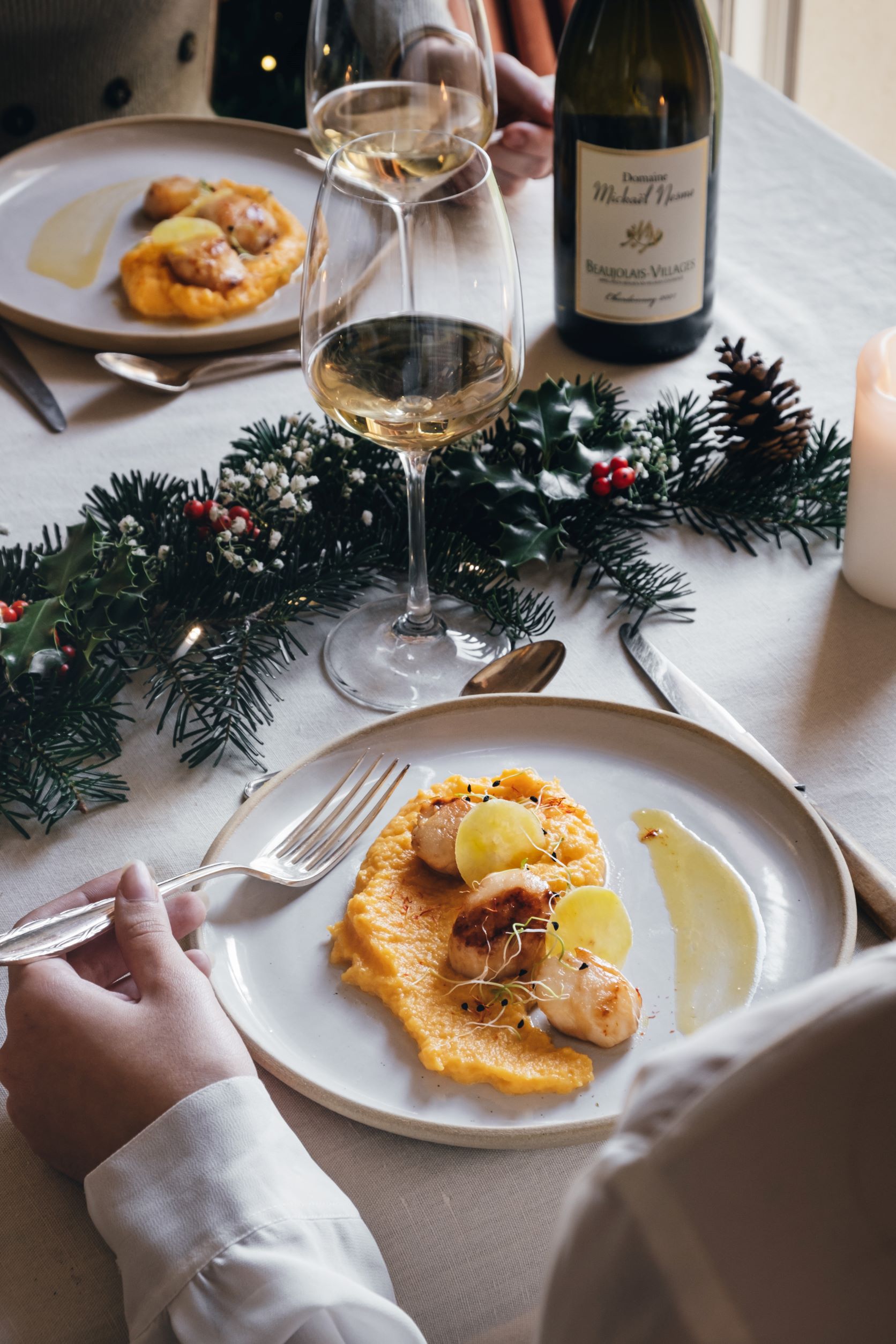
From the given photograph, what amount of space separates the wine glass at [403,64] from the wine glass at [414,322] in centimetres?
23

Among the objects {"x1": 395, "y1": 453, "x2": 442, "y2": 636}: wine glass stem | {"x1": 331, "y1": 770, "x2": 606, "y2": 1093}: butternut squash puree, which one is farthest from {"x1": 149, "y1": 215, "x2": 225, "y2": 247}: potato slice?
{"x1": 331, "y1": 770, "x2": 606, "y2": 1093}: butternut squash puree

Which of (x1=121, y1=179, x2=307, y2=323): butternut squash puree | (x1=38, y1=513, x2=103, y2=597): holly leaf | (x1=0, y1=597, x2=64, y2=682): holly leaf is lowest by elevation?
(x1=0, y1=597, x2=64, y2=682): holly leaf

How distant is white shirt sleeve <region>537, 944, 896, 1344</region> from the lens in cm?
21

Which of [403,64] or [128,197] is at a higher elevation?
[403,64]

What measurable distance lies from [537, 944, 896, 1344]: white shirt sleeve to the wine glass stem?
67 centimetres

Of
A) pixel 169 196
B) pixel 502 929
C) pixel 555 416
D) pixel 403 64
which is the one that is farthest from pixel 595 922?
pixel 169 196

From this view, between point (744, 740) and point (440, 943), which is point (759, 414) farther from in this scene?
point (440, 943)

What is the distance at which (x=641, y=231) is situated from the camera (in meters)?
1.09

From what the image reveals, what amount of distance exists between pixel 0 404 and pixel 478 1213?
0.98m

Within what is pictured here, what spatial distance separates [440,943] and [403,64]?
0.85 metres

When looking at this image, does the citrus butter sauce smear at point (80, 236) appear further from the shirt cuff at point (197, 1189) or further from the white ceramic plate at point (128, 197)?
the shirt cuff at point (197, 1189)

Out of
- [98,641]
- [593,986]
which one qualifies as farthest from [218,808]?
[593,986]

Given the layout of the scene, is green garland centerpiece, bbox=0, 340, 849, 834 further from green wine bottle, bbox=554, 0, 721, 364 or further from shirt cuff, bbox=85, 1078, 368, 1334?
shirt cuff, bbox=85, 1078, 368, 1334

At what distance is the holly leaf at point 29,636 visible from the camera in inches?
32.2
